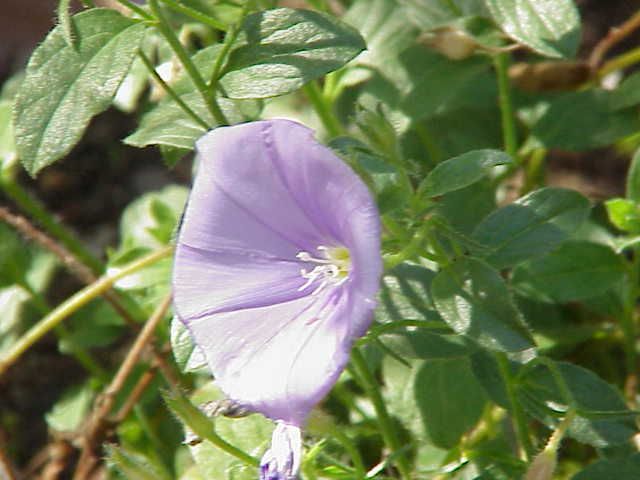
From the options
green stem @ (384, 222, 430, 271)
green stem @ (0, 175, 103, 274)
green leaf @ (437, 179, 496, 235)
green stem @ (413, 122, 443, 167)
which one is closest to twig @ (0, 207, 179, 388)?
green stem @ (0, 175, 103, 274)

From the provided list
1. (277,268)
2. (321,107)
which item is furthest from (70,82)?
(321,107)

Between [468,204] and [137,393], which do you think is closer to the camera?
[468,204]

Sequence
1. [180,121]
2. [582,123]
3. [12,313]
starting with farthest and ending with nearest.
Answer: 1. [12,313]
2. [582,123]
3. [180,121]

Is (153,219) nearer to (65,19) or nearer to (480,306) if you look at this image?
(65,19)

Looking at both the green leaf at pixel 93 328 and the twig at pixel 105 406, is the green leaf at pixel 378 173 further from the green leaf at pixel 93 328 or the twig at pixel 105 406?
the green leaf at pixel 93 328

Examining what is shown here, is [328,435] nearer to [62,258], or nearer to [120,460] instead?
[120,460]

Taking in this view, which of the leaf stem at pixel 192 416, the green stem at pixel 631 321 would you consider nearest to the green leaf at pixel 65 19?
the leaf stem at pixel 192 416
